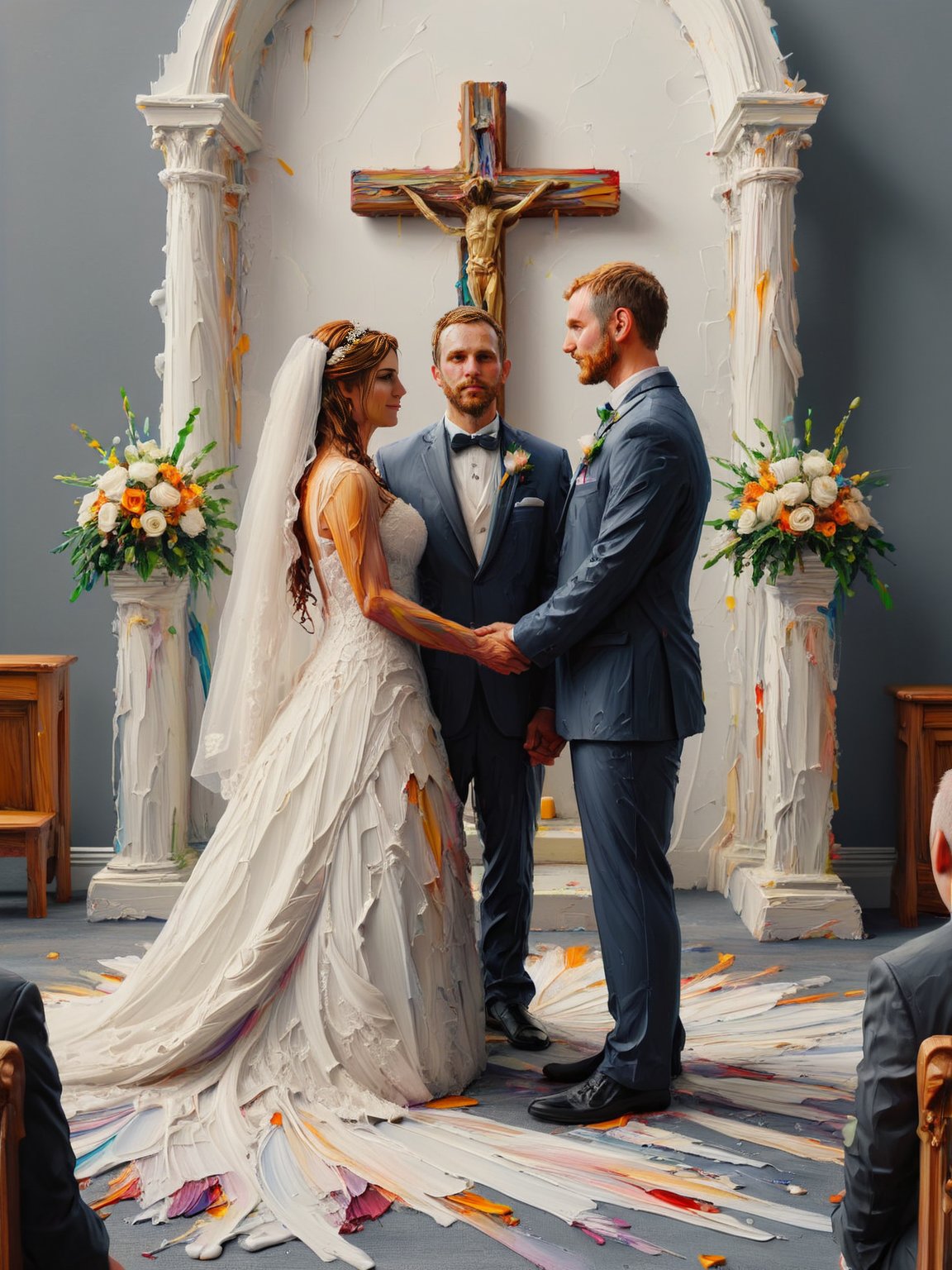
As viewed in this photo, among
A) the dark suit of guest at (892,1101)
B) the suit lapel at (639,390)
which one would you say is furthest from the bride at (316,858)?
the dark suit of guest at (892,1101)

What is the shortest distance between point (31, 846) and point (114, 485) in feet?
4.58

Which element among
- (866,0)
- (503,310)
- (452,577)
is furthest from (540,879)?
(866,0)

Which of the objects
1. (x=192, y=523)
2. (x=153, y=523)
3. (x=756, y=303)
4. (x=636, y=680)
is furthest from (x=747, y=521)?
(x=153, y=523)

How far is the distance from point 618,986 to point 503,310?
3.17 metres

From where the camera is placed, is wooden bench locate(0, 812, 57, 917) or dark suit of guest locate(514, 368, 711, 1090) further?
wooden bench locate(0, 812, 57, 917)

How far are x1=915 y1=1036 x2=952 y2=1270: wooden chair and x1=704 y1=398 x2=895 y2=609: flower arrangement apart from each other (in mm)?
3223

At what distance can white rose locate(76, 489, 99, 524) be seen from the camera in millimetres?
4828

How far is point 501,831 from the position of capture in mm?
3582

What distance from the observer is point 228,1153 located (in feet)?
8.96

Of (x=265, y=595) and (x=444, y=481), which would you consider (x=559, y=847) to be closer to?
(x=444, y=481)

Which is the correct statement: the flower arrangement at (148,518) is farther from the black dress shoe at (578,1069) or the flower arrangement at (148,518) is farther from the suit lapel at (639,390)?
the black dress shoe at (578,1069)

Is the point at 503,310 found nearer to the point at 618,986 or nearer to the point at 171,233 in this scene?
the point at 171,233

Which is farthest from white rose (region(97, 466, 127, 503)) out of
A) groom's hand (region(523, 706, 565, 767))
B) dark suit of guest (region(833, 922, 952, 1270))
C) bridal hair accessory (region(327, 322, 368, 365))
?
dark suit of guest (region(833, 922, 952, 1270))

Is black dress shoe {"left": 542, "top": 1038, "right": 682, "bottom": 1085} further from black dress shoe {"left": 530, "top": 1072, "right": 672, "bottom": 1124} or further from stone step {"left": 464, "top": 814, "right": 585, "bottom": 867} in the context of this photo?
stone step {"left": 464, "top": 814, "right": 585, "bottom": 867}
